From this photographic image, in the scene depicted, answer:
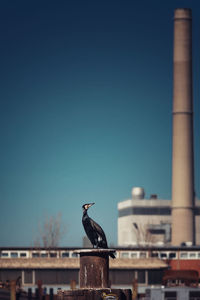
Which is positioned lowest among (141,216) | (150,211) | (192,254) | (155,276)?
(155,276)

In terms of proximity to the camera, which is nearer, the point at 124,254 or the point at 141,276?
the point at 141,276

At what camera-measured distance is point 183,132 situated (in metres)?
122

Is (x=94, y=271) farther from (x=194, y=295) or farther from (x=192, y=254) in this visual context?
(x=192, y=254)

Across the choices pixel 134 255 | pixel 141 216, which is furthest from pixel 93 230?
pixel 141 216

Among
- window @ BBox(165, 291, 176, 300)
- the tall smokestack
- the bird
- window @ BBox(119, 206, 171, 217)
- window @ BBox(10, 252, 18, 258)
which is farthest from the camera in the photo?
window @ BBox(119, 206, 171, 217)

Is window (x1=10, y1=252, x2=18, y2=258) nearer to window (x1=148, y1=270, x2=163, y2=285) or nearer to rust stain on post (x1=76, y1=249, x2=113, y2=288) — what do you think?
window (x1=148, y1=270, x2=163, y2=285)

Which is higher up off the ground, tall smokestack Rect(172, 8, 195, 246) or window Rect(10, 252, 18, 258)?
tall smokestack Rect(172, 8, 195, 246)

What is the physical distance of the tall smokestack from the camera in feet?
402

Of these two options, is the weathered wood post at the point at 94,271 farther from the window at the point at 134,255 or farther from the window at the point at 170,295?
the window at the point at 134,255

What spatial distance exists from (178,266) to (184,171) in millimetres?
28693

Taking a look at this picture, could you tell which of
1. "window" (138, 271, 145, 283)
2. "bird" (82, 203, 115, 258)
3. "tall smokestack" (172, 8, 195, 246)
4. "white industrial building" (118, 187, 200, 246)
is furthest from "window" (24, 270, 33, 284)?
"white industrial building" (118, 187, 200, 246)

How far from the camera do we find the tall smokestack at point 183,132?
402 ft

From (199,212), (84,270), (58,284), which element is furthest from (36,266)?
(199,212)

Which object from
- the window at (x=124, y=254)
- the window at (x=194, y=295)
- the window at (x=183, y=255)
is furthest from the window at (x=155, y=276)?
the window at (x=194, y=295)
